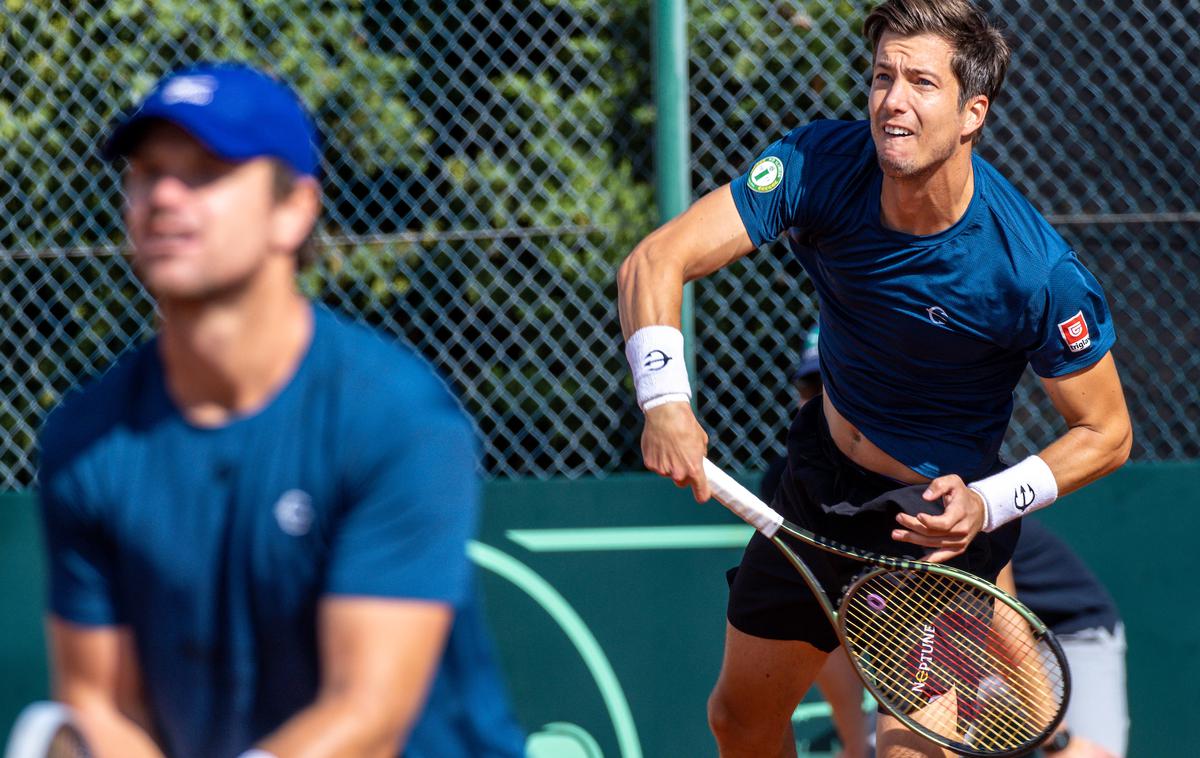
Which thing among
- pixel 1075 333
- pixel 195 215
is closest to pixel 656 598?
pixel 1075 333

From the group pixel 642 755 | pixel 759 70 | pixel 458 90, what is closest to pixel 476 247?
pixel 458 90

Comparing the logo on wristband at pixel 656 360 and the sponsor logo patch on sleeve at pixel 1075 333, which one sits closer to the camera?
the logo on wristband at pixel 656 360

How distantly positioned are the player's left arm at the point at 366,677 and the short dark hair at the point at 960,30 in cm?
196

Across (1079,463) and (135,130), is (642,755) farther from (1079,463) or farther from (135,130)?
(135,130)

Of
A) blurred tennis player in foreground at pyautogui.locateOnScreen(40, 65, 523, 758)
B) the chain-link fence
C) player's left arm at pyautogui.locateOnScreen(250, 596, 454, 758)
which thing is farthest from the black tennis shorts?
player's left arm at pyautogui.locateOnScreen(250, 596, 454, 758)

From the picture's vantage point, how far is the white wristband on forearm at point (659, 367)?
3158 millimetres

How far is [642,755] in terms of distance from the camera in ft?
16.4

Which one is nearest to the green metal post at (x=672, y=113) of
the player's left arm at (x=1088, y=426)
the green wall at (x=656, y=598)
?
the green wall at (x=656, y=598)

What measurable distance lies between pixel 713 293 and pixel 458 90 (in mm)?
1119

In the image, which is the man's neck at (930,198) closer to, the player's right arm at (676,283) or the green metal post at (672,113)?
the player's right arm at (676,283)

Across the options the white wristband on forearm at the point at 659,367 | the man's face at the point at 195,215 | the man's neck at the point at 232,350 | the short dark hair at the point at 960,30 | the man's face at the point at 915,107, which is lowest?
the white wristband on forearm at the point at 659,367

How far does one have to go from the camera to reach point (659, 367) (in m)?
3.17

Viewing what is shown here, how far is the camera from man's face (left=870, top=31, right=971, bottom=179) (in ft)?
10.6

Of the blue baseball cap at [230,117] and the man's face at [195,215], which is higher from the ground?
the blue baseball cap at [230,117]
